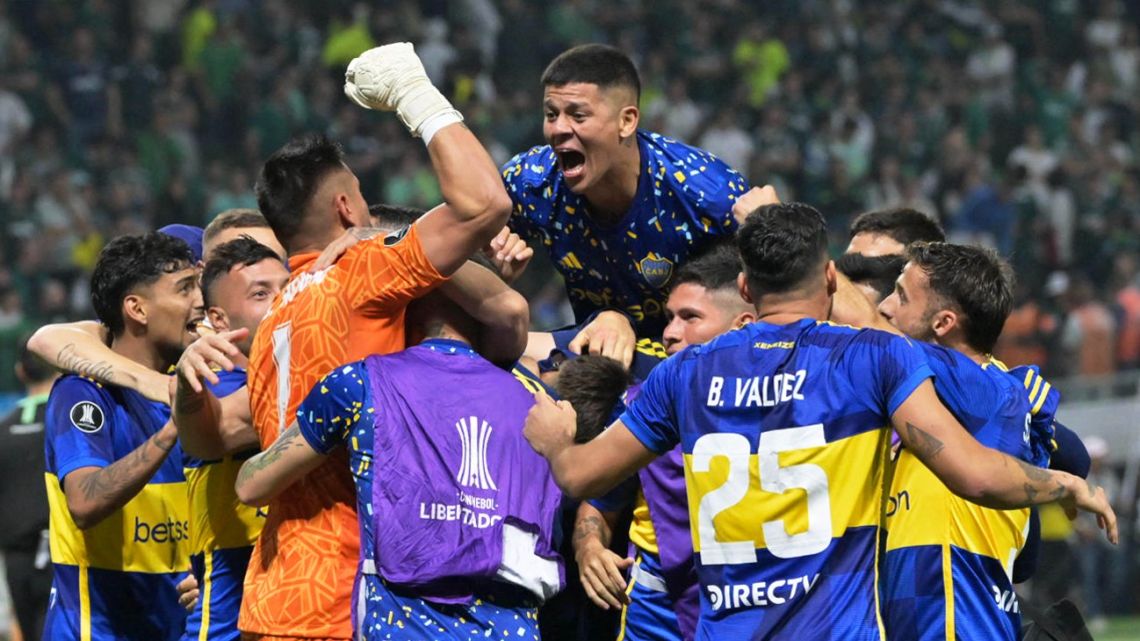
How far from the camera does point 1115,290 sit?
Result: 17.7 m

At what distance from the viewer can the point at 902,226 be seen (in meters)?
6.70

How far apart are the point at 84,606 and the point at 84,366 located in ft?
3.03

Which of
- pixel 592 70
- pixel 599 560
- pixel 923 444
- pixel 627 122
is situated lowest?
pixel 599 560

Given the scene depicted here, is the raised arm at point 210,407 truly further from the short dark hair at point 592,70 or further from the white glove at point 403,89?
the short dark hair at point 592,70

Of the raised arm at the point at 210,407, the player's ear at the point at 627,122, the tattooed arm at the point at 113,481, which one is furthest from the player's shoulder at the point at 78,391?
the player's ear at the point at 627,122

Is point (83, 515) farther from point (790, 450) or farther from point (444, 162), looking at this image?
point (790, 450)

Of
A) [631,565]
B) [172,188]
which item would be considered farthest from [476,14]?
[631,565]

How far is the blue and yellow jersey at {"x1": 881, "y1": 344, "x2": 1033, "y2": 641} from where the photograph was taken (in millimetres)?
5109

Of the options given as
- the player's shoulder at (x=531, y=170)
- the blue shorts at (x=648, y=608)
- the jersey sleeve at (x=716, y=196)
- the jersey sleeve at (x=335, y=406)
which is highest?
the player's shoulder at (x=531, y=170)

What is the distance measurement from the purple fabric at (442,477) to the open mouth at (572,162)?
1571 millimetres

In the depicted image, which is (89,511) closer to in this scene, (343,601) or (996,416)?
(343,601)

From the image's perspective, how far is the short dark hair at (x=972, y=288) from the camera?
5.35 m

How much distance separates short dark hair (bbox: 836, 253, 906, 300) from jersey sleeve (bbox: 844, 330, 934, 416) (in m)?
1.68

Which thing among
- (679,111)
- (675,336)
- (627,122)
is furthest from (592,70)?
(679,111)
